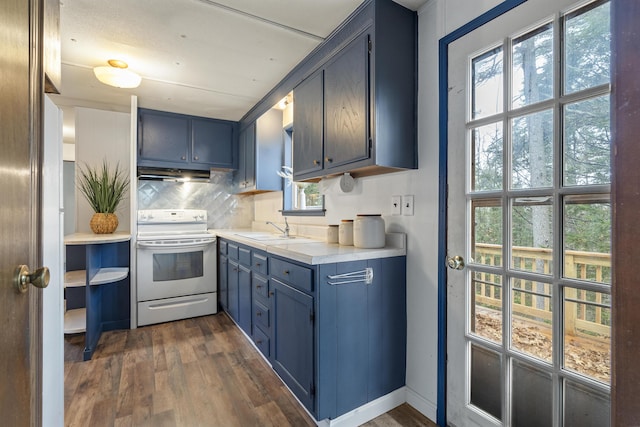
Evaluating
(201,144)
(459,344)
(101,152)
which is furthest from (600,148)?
(101,152)

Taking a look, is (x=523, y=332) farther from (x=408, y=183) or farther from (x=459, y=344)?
(x=408, y=183)

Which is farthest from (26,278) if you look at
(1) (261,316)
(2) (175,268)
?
(2) (175,268)

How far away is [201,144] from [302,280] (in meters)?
2.70

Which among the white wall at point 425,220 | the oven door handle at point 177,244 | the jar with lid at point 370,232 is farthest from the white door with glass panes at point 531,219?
the oven door handle at point 177,244

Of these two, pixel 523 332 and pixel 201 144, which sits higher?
pixel 201 144

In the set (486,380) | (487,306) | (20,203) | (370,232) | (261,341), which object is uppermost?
(20,203)

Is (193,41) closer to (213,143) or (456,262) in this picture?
(213,143)

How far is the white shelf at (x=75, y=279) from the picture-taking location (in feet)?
7.95

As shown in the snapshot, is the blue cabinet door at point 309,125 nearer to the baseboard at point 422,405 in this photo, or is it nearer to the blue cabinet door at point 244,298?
the blue cabinet door at point 244,298

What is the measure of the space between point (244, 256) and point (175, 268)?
3.54 feet

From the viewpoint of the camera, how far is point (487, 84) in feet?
4.62

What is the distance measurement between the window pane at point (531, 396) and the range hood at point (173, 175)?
3.48m

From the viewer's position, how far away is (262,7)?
173cm

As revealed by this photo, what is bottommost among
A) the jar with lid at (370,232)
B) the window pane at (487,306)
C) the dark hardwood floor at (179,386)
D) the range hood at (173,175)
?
the dark hardwood floor at (179,386)
